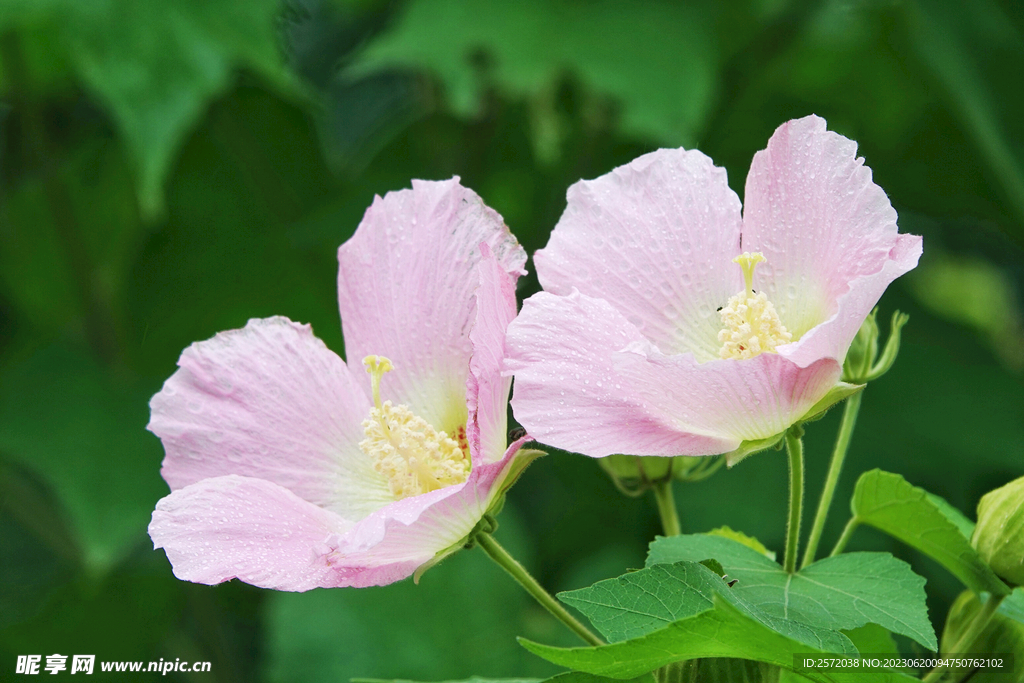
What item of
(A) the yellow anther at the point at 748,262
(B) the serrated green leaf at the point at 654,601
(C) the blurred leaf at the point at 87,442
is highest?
(C) the blurred leaf at the point at 87,442

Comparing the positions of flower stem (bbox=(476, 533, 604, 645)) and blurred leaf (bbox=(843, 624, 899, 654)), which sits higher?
flower stem (bbox=(476, 533, 604, 645))

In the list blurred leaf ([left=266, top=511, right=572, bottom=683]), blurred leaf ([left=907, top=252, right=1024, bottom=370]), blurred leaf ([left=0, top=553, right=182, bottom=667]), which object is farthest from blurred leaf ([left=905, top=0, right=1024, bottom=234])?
blurred leaf ([left=0, top=553, right=182, bottom=667])

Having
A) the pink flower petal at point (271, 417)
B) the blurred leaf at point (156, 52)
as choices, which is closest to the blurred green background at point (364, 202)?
the blurred leaf at point (156, 52)

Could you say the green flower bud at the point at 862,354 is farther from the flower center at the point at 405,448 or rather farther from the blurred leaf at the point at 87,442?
the blurred leaf at the point at 87,442

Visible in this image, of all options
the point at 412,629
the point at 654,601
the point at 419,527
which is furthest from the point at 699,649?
the point at 412,629

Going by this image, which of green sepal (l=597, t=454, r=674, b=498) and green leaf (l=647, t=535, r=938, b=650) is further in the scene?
green sepal (l=597, t=454, r=674, b=498)

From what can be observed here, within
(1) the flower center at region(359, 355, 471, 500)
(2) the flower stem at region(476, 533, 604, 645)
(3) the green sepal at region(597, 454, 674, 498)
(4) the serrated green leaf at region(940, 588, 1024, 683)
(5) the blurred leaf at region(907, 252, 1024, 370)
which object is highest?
(5) the blurred leaf at region(907, 252, 1024, 370)

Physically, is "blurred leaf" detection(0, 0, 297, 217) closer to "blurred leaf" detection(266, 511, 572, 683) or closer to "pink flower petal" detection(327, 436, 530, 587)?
"blurred leaf" detection(266, 511, 572, 683)
